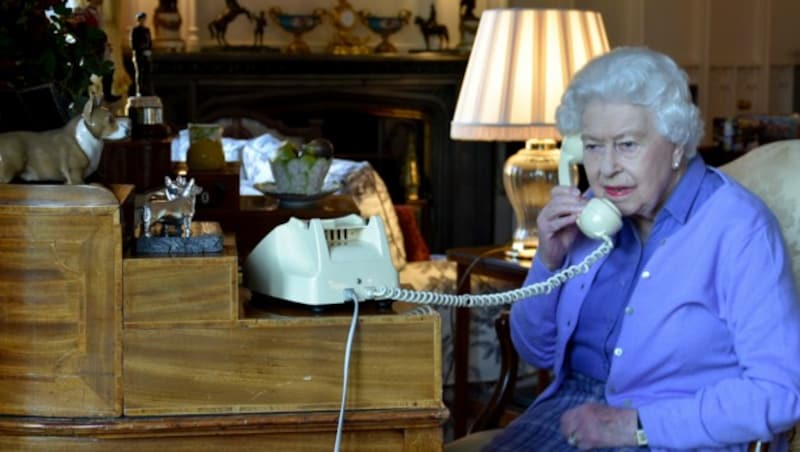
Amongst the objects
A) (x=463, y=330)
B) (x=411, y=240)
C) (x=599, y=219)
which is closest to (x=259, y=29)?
(x=411, y=240)

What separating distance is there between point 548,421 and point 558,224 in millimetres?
323

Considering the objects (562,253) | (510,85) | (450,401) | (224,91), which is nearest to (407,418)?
(562,253)

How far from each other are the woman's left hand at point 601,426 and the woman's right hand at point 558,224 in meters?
0.28

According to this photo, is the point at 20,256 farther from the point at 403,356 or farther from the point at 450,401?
the point at 450,401

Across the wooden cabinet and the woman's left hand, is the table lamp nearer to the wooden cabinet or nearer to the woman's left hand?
the woman's left hand

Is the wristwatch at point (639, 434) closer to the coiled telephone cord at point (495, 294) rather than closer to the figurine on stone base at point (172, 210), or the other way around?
the coiled telephone cord at point (495, 294)

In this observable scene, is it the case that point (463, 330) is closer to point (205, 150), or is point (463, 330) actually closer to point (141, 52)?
point (205, 150)

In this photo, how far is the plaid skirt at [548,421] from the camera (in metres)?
2.23

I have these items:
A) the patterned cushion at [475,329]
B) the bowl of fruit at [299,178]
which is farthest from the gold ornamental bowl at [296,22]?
the bowl of fruit at [299,178]

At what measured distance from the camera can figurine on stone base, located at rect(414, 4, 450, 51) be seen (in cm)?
668

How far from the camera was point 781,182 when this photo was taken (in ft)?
7.60

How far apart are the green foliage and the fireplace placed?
12.6 feet

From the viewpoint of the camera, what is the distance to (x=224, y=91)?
6262mm

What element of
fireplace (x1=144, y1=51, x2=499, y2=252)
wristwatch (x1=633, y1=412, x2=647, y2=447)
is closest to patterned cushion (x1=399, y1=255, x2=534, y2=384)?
fireplace (x1=144, y1=51, x2=499, y2=252)
